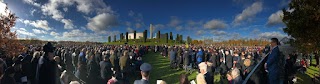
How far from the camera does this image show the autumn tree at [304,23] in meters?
11.6

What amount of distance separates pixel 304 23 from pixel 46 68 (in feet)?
39.5

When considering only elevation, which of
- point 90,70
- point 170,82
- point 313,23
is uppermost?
point 313,23

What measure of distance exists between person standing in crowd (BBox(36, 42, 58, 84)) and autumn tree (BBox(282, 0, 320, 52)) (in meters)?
11.0

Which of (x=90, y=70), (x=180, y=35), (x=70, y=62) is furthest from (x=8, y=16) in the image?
(x=180, y=35)

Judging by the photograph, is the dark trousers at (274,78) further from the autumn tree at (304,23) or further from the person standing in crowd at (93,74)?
the autumn tree at (304,23)

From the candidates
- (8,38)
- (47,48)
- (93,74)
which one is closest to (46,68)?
(47,48)

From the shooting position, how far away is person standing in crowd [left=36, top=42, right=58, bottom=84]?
584cm

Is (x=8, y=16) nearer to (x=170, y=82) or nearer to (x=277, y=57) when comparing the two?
(x=170, y=82)

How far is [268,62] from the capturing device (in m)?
5.02

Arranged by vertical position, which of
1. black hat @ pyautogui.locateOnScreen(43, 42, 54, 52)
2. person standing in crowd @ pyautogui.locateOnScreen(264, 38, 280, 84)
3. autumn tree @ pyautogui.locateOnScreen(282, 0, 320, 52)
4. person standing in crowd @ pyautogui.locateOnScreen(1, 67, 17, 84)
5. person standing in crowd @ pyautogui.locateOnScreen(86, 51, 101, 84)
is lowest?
person standing in crowd @ pyautogui.locateOnScreen(86, 51, 101, 84)

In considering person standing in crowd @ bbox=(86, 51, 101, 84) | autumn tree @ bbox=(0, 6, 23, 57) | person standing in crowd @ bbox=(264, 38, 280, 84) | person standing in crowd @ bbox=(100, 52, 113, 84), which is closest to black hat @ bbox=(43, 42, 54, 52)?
person standing in crowd @ bbox=(100, 52, 113, 84)

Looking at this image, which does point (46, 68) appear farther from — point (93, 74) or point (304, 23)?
point (304, 23)

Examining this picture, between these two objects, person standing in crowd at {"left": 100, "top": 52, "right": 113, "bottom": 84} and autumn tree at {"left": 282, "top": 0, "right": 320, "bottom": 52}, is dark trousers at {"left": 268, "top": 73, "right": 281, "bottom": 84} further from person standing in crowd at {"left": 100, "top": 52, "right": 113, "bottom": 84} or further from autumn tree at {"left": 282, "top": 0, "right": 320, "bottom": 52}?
autumn tree at {"left": 282, "top": 0, "right": 320, "bottom": 52}

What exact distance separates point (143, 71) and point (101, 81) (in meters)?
4.85
